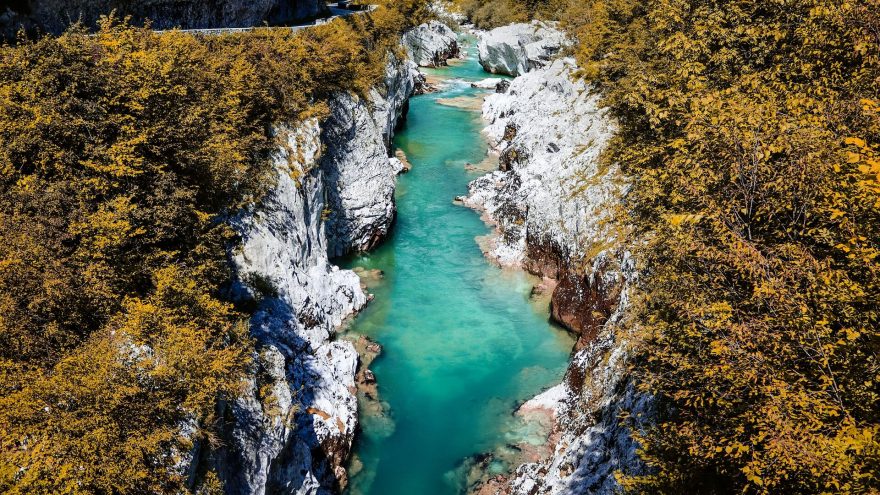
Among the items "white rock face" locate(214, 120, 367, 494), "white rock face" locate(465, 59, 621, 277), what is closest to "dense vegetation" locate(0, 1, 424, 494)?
"white rock face" locate(214, 120, 367, 494)

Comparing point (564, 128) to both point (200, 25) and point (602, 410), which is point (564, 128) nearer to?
point (602, 410)

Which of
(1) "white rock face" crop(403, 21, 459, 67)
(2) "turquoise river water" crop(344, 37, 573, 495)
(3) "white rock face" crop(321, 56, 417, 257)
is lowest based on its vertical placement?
(2) "turquoise river water" crop(344, 37, 573, 495)

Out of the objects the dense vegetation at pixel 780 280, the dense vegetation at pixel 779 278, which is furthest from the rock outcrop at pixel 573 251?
the dense vegetation at pixel 780 280

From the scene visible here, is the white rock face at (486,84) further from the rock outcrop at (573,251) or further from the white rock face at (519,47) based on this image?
the rock outcrop at (573,251)

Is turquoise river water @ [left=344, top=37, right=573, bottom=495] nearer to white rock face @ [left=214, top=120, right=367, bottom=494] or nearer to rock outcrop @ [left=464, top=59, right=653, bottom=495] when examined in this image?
rock outcrop @ [left=464, top=59, right=653, bottom=495]

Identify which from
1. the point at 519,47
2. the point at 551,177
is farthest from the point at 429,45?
the point at 551,177

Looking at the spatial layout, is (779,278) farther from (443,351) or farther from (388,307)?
(388,307)

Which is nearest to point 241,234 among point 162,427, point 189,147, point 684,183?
point 189,147
